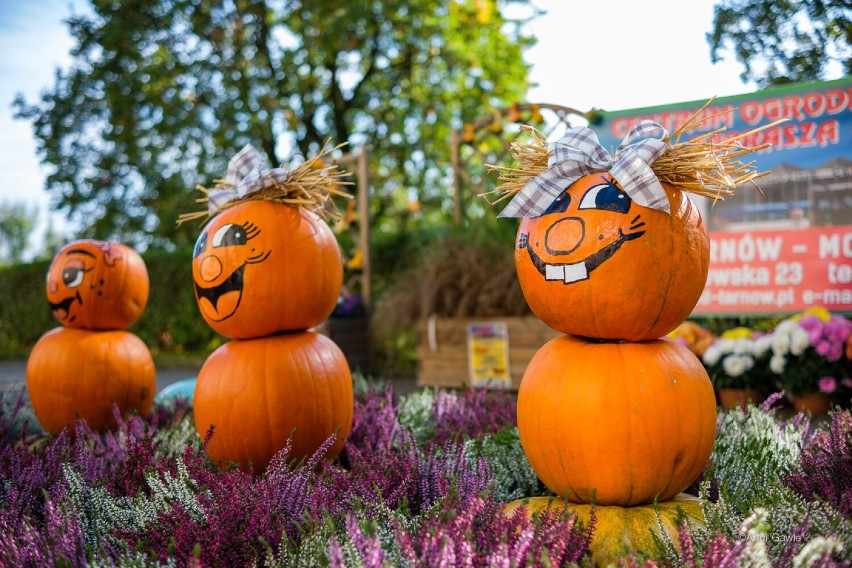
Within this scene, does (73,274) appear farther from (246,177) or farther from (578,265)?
(578,265)

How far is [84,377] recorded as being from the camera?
10.9ft

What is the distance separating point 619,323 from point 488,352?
3.39m

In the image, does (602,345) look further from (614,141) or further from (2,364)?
(2,364)

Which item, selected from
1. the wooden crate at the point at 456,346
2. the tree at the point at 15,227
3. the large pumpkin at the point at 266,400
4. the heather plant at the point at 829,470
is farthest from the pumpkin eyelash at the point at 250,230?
the tree at the point at 15,227

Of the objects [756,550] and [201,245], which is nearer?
[756,550]

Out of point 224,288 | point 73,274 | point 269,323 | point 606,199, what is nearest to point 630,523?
point 606,199

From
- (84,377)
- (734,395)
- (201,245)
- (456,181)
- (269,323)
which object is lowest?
(734,395)

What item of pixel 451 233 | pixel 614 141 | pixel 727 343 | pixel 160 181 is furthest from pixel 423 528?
pixel 160 181

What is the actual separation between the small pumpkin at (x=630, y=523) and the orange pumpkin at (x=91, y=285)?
95.7 inches

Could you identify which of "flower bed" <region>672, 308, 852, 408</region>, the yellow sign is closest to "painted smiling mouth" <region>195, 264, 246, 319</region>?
the yellow sign

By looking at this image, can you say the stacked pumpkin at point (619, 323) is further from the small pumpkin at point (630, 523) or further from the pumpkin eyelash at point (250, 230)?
the pumpkin eyelash at point (250, 230)

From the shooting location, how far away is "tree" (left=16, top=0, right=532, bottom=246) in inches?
430

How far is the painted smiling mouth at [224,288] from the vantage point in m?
2.54

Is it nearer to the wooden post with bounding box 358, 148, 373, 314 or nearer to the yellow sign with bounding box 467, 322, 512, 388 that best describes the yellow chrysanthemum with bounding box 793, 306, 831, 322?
the yellow sign with bounding box 467, 322, 512, 388
